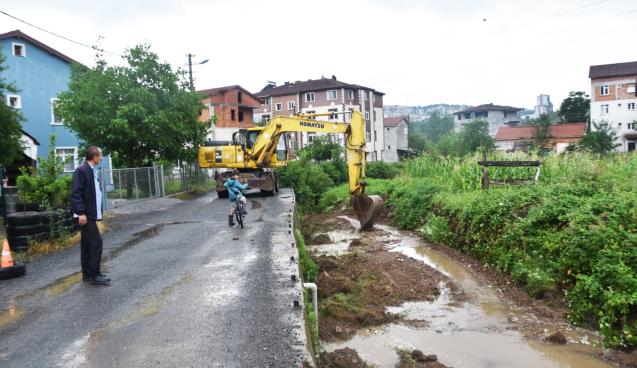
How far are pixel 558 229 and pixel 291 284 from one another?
5273 millimetres

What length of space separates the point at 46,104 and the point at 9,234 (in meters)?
24.3

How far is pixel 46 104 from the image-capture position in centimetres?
3109

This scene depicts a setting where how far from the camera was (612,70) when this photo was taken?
5878 centimetres

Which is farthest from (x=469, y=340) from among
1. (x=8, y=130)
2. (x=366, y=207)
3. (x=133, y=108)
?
(x=133, y=108)

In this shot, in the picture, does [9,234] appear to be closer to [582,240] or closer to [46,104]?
[582,240]

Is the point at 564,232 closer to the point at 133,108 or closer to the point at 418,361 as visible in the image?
the point at 418,361

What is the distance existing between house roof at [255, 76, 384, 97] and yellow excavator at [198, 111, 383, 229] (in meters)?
38.2

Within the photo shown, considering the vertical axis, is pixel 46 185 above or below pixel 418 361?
above

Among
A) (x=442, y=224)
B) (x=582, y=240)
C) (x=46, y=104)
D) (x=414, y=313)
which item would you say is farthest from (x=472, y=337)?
(x=46, y=104)

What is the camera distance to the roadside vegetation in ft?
24.5

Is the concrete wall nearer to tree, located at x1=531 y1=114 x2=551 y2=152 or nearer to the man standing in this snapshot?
the man standing

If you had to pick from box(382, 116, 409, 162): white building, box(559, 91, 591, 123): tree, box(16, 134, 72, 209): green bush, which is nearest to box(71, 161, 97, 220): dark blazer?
box(16, 134, 72, 209): green bush

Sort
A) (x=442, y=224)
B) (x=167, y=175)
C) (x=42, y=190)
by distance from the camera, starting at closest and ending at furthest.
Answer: (x=42, y=190) < (x=442, y=224) < (x=167, y=175)

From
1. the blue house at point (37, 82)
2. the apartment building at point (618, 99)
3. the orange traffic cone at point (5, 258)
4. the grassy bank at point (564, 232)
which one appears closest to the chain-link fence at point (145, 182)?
the blue house at point (37, 82)
